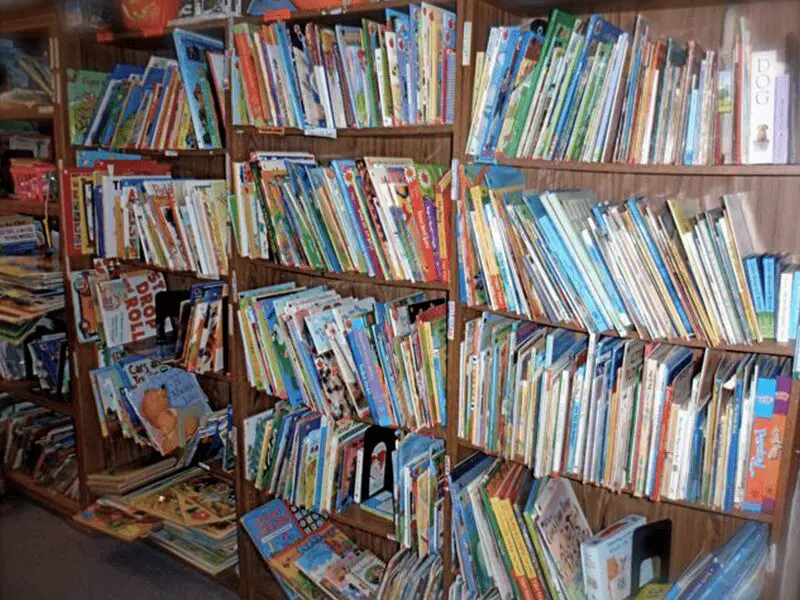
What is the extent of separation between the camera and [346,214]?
1794 mm

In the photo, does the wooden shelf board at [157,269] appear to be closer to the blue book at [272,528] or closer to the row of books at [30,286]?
the row of books at [30,286]

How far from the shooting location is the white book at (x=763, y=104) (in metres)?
1.25

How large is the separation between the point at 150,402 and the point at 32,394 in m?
0.68

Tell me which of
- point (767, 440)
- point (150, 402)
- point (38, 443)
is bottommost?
point (38, 443)

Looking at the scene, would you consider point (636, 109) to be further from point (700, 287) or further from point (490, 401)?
point (490, 401)

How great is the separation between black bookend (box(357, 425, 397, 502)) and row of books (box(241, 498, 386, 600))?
26 cm

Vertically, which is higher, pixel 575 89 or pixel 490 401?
pixel 575 89

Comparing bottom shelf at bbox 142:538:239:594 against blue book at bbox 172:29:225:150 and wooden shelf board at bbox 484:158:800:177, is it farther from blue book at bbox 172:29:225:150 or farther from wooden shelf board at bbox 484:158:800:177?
wooden shelf board at bbox 484:158:800:177

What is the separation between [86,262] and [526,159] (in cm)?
181

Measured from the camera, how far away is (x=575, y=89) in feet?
4.75

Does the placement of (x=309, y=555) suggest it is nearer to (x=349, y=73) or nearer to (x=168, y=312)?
(x=168, y=312)

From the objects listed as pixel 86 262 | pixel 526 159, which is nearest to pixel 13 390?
pixel 86 262

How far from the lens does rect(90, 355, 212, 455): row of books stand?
2.52m

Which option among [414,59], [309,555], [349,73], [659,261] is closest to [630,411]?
[659,261]
